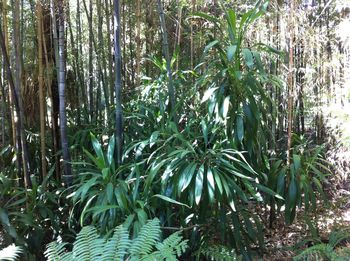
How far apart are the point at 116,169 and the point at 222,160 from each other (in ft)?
2.35

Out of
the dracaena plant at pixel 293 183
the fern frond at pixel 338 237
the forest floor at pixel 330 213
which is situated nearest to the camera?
the dracaena plant at pixel 293 183

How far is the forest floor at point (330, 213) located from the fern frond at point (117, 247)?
4.90 ft

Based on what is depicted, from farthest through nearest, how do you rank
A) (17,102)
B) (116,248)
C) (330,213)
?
(330,213) < (17,102) < (116,248)

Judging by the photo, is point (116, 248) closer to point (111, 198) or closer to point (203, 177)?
point (111, 198)

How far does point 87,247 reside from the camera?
5.49 ft

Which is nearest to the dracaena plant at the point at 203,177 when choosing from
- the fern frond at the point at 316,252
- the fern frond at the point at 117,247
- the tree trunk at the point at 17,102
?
the fern frond at the point at 316,252

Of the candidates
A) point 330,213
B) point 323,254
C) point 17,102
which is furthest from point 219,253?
point 330,213

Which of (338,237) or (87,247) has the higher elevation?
(87,247)

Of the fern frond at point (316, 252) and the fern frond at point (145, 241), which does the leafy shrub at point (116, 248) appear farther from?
the fern frond at point (316, 252)

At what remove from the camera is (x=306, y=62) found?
13.9 feet

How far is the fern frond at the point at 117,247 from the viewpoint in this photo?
162 centimetres

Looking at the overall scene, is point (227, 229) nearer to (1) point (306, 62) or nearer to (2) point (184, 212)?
(2) point (184, 212)

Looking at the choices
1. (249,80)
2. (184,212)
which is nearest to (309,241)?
(184,212)

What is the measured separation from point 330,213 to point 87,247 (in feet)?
10.4
